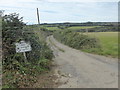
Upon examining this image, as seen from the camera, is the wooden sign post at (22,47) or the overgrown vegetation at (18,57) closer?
the overgrown vegetation at (18,57)

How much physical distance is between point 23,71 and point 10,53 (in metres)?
1.12

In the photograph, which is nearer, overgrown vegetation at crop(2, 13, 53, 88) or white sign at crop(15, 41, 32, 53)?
overgrown vegetation at crop(2, 13, 53, 88)

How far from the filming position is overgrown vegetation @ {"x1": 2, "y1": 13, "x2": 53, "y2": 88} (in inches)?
174

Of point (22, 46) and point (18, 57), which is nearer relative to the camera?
point (22, 46)

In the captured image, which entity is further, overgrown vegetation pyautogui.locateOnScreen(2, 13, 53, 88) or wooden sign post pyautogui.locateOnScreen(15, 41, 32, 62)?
wooden sign post pyautogui.locateOnScreen(15, 41, 32, 62)

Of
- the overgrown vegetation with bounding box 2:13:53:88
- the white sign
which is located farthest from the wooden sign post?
the overgrown vegetation with bounding box 2:13:53:88

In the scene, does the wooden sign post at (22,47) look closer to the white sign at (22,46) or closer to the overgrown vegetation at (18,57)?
the white sign at (22,46)

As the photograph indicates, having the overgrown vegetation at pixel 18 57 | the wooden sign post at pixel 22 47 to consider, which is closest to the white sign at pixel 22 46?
the wooden sign post at pixel 22 47

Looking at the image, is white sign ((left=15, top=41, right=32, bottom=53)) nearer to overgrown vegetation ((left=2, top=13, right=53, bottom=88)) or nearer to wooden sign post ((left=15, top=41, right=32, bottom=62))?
wooden sign post ((left=15, top=41, right=32, bottom=62))

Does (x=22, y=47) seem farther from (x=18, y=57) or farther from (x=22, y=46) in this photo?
(x=18, y=57)

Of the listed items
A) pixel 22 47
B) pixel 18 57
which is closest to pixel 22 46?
pixel 22 47

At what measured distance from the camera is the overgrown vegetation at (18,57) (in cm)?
443

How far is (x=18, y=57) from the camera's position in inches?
213

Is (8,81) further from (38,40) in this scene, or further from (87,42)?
(87,42)
